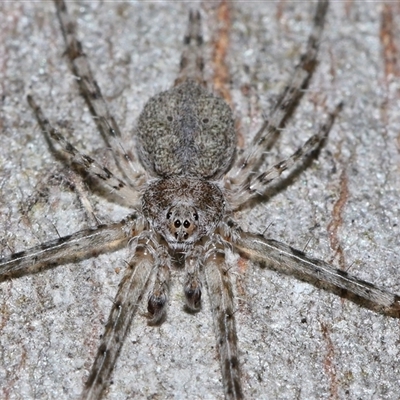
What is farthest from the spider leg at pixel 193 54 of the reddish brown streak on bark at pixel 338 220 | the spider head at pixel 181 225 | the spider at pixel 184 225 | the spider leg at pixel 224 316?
the spider leg at pixel 224 316

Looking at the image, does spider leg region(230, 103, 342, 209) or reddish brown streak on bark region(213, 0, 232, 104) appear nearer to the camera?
spider leg region(230, 103, 342, 209)

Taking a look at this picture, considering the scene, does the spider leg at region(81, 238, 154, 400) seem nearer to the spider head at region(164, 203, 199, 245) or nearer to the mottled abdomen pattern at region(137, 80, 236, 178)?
the spider head at region(164, 203, 199, 245)

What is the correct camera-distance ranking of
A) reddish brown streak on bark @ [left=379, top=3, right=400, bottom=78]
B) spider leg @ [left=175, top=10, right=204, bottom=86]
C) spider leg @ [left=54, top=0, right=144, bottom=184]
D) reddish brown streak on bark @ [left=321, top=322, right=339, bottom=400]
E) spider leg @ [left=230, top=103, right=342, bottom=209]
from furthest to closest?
reddish brown streak on bark @ [left=379, top=3, right=400, bottom=78]
spider leg @ [left=175, top=10, right=204, bottom=86]
spider leg @ [left=54, top=0, right=144, bottom=184]
spider leg @ [left=230, top=103, right=342, bottom=209]
reddish brown streak on bark @ [left=321, top=322, right=339, bottom=400]

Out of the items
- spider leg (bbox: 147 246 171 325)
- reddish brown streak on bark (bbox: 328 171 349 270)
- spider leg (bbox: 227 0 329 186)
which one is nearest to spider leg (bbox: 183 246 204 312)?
spider leg (bbox: 147 246 171 325)

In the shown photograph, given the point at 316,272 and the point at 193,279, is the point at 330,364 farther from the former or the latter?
the point at 193,279

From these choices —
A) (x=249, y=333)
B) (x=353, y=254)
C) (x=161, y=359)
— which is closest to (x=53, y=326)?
(x=161, y=359)

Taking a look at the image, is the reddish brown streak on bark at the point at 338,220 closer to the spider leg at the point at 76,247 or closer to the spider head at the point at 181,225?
the spider head at the point at 181,225
